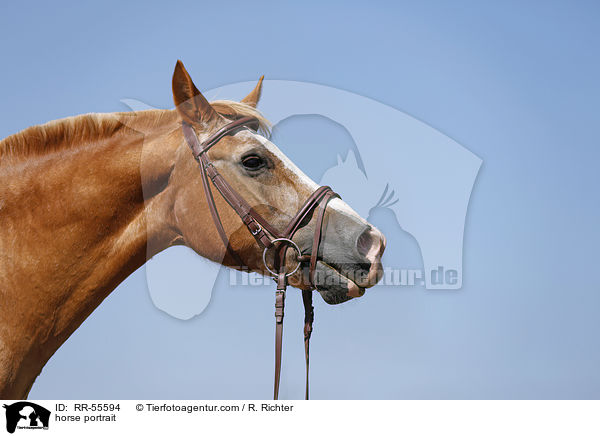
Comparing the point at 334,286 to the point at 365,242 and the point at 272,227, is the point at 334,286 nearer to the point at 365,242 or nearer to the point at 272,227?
the point at 365,242

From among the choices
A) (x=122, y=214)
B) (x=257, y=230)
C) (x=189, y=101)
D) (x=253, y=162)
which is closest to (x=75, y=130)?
(x=122, y=214)

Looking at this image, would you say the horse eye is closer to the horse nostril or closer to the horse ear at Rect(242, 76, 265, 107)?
the horse nostril

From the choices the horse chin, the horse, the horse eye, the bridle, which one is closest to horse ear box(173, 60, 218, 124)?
the horse

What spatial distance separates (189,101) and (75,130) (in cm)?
90

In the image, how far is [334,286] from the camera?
359 centimetres

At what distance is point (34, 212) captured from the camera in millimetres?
3508

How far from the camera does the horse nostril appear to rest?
11.6 feet

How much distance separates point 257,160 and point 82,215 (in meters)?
1.32

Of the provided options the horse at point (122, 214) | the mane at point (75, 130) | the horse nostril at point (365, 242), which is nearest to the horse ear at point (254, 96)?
the horse at point (122, 214)

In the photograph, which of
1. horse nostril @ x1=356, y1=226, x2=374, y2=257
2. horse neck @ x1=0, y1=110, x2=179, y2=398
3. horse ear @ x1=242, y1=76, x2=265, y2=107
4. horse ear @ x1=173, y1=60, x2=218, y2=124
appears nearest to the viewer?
horse neck @ x1=0, y1=110, x2=179, y2=398

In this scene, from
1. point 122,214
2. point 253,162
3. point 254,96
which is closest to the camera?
point 122,214
